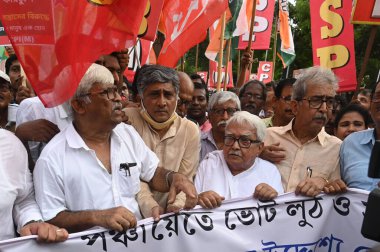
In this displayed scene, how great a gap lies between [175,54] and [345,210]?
7.11ft

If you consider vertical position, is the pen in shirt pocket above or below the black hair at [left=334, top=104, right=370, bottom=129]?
below

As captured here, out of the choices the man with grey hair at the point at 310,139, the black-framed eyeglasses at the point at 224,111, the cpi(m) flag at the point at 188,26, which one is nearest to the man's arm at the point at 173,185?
the man with grey hair at the point at 310,139

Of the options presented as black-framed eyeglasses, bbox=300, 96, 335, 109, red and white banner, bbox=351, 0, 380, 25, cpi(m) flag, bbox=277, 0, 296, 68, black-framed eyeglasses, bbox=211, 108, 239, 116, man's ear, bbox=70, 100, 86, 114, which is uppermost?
cpi(m) flag, bbox=277, 0, 296, 68

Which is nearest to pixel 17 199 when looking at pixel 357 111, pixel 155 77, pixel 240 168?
pixel 155 77

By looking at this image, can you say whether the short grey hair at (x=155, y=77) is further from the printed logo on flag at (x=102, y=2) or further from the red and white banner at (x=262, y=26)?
the red and white banner at (x=262, y=26)

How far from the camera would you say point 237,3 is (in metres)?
7.19

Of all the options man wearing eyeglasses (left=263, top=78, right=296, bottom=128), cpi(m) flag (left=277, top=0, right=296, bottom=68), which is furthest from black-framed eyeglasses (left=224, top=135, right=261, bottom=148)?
cpi(m) flag (left=277, top=0, right=296, bottom=68)

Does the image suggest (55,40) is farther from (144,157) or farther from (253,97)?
(253,97)

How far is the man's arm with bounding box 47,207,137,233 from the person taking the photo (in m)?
2.63

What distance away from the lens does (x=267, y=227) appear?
3.05 meters

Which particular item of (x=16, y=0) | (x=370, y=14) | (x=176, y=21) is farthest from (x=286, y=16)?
(x=16, y=0)

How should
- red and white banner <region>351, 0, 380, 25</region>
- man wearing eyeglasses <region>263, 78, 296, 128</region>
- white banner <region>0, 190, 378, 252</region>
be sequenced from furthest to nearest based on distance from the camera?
red and white banner <region>351, 0, 380, 25</region> → man wearing eyeglasses <region>263, 78, 296, 128</region> → white banner <region>0, 190, 378, 252</region>

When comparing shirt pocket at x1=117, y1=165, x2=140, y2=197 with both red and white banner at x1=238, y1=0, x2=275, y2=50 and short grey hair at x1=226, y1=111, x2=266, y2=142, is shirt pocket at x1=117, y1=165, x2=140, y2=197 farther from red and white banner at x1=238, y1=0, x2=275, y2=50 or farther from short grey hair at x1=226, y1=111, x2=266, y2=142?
red and white banner at x1=238, y1=0, x2=275, y2=50

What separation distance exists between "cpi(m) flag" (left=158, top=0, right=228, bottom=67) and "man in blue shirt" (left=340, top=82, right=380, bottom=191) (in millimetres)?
1820
